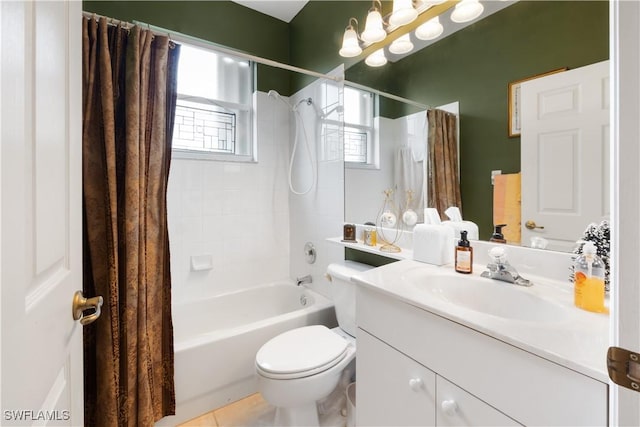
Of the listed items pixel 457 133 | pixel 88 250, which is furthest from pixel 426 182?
pixel 88 250

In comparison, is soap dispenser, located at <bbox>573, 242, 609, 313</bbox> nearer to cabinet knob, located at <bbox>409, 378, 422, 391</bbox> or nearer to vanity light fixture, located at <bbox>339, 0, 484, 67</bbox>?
cabinet knob, located at <bbox>409, 378, 422, 391</bbox>

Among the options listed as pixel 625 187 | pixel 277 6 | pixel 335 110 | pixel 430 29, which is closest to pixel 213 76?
pixel 277 6

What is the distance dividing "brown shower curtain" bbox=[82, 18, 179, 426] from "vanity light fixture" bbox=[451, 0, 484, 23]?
1340 mm

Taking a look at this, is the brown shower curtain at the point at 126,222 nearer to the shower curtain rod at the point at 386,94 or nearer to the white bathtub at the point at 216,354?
the white bathtub at the point at 216,354

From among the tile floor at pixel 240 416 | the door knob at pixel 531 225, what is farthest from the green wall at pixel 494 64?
the tile floor at pixel 240 416

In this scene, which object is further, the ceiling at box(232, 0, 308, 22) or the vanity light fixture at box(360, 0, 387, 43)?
the ceiling at box(232, 0, 308, 22)

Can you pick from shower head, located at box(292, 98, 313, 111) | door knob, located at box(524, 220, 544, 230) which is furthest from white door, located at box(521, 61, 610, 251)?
shower head, located at box(292, 98, 313, 111)

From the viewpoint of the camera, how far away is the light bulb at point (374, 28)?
143cm

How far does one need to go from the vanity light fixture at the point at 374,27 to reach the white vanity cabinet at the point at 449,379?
1.33 m

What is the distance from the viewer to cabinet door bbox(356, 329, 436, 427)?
0.79 m

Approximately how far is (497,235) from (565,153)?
1.16 feet

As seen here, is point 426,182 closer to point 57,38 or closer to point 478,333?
point 478,333

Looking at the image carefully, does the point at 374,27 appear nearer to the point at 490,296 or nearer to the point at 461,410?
the point at 490,296

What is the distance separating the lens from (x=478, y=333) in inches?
25.5
